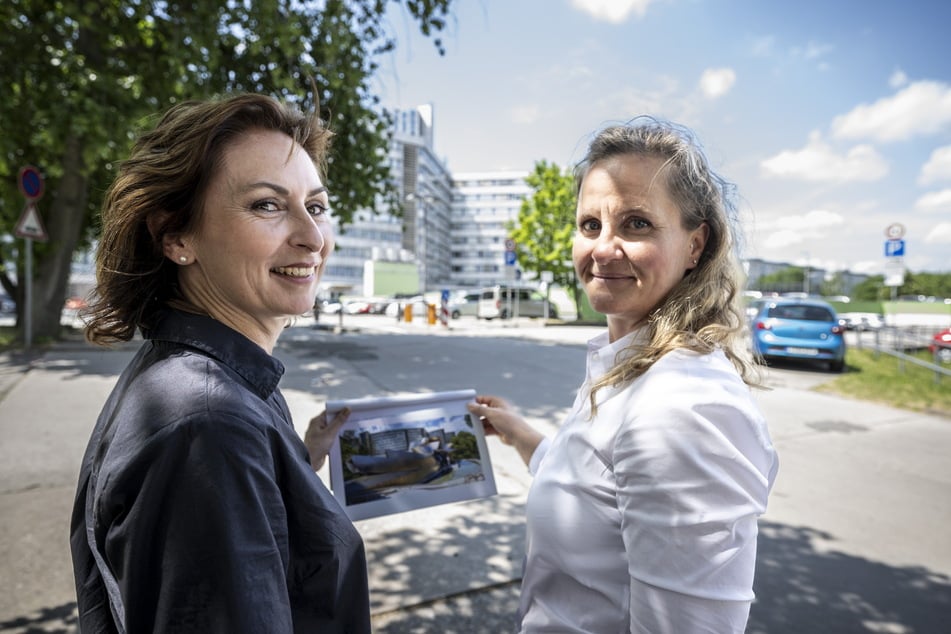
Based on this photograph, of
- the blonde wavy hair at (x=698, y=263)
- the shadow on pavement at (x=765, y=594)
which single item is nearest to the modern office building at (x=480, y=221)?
the shadow on pavement at (x=765, y=594)

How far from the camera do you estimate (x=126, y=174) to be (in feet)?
3.96

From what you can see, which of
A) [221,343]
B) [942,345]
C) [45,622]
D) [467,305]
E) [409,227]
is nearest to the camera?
[221,343]

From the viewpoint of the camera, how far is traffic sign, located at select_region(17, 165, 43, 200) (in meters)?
9.48

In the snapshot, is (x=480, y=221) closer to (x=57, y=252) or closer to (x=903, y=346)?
(x=903, y=346)

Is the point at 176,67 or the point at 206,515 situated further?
the point at 176,67

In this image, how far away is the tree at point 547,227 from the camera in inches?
1244

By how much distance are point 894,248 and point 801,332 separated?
4446 mm

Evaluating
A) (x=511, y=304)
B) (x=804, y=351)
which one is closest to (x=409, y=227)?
(x=511, y=304)

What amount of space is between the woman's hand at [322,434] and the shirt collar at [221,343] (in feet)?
2.52

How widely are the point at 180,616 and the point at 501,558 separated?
2.68 metres

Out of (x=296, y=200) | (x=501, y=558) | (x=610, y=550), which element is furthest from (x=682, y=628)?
(x=501, y=558)

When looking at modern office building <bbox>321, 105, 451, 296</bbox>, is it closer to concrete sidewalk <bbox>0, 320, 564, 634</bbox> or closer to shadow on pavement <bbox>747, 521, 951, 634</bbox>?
concrete sidewalk <bbox>0, 320, 564, 634</bbox>

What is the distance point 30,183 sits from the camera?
9.65m

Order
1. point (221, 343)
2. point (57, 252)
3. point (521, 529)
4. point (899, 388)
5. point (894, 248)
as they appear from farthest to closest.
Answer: point (894, 248)
point (57, 252)
point (899, 388)
point (521, 529)
point (221, 343)
